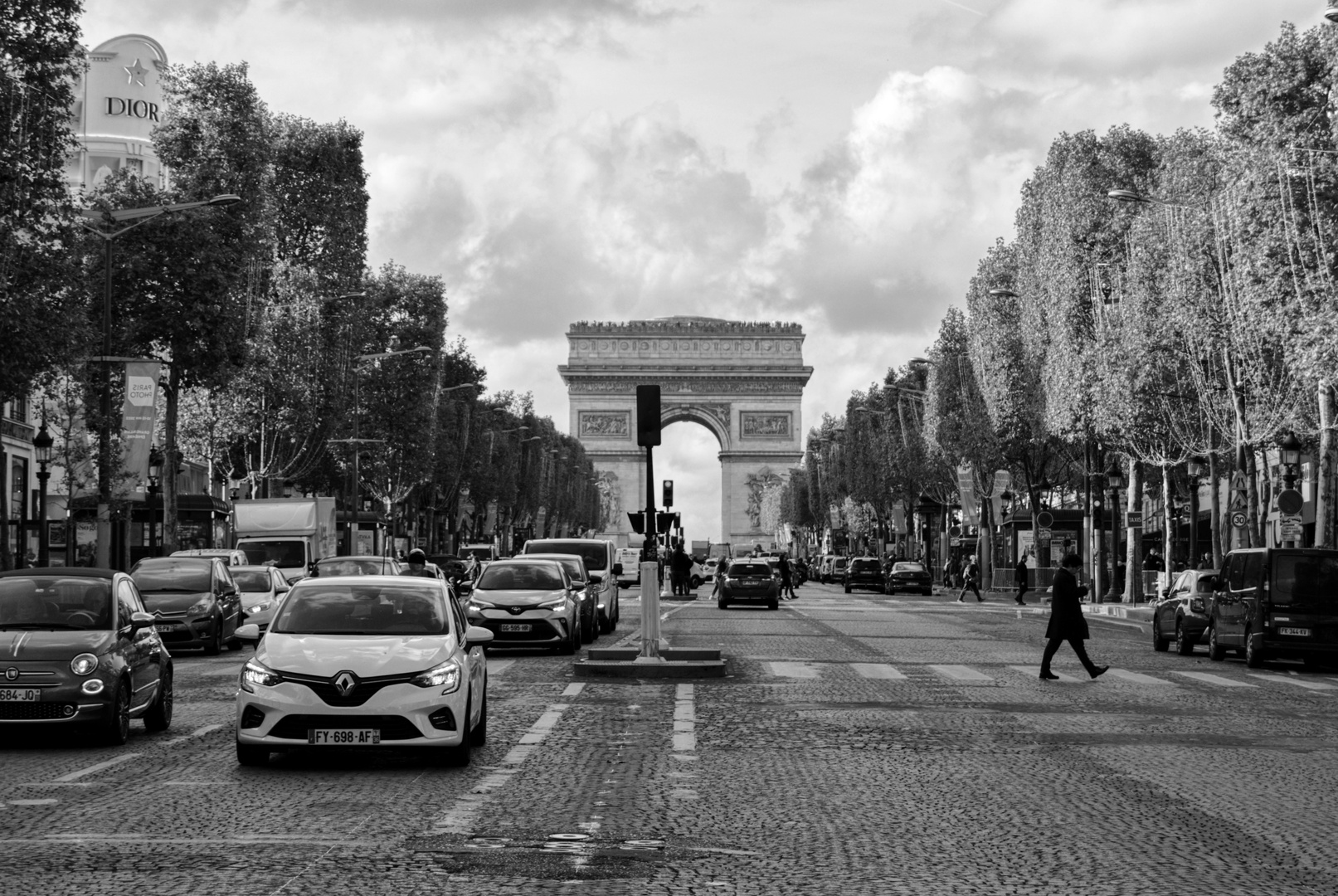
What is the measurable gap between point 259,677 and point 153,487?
42448mm

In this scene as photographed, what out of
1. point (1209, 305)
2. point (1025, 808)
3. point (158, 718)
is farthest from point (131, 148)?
point (1025, 808)

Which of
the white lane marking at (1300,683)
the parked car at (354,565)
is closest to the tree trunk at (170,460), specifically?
the parked car at (354,565)

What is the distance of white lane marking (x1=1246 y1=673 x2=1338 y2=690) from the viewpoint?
2236cm

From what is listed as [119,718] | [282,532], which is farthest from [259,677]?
[282,532]

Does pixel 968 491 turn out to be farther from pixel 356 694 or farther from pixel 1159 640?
pixel 356 694

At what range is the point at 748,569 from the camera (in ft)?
172

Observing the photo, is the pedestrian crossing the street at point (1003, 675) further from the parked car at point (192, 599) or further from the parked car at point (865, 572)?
the parked car at point (865, 572)

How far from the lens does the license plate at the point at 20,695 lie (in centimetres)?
1391

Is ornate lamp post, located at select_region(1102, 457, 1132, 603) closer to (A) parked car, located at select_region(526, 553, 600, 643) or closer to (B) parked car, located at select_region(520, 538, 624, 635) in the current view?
(B) parked car, located at select_region(520, 538, 624, 635)

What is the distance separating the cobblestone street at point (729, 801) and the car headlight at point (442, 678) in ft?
1.83

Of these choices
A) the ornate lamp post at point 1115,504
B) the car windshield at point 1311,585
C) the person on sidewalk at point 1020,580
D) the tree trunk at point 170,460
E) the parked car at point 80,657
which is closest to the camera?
the parked car at point 80,657

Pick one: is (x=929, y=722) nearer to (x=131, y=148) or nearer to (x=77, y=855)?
(x=77, y=855)

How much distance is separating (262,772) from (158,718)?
10.9ft

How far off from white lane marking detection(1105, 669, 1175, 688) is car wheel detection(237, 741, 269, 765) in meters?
12.5
